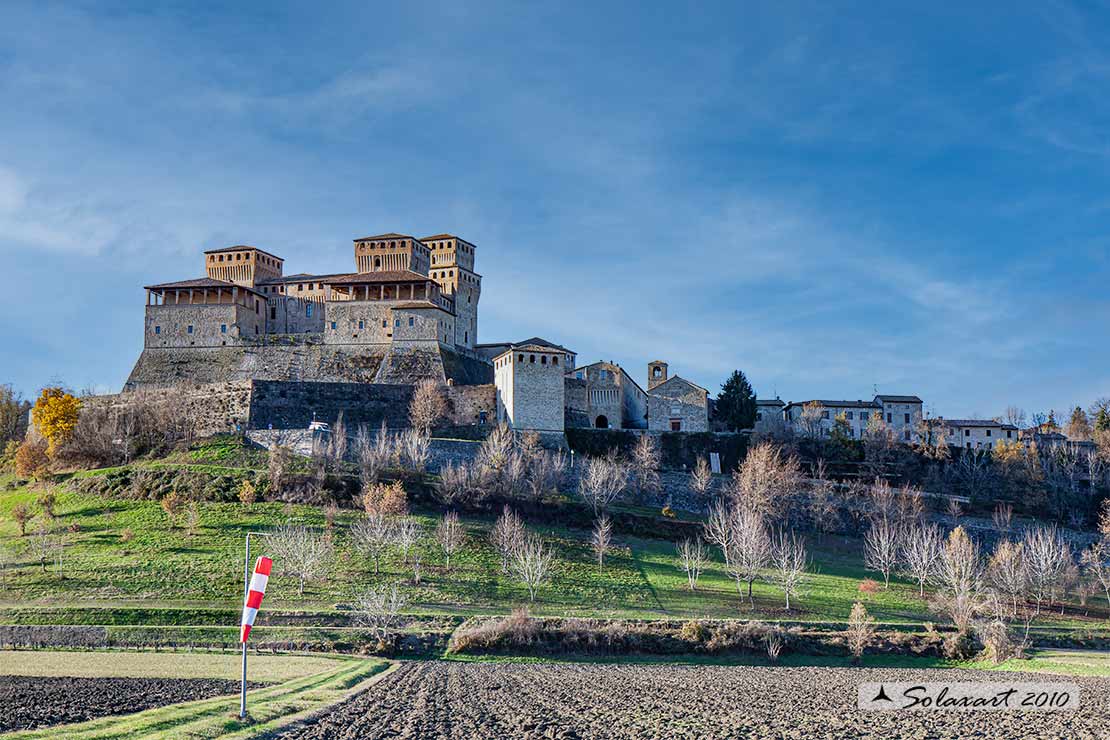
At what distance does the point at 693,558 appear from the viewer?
50.2m

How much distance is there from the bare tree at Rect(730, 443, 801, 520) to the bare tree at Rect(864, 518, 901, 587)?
16.8 feet

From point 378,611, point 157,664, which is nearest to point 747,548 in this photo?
point 378,611

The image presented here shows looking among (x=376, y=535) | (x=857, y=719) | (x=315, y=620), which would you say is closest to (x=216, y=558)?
(x=376, y=535)

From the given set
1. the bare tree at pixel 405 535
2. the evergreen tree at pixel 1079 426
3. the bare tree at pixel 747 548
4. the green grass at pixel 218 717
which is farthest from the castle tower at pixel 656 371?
the green grass at pixel 218 717

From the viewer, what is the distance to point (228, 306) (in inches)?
3110

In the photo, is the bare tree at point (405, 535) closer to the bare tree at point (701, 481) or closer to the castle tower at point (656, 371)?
the bare tree at point (701, 481)

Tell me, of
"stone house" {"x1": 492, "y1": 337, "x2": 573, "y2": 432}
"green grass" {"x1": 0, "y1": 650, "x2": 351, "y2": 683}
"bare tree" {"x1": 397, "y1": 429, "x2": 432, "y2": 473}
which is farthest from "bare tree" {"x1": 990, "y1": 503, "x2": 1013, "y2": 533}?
"green grass" {"x1": 0, "y1": 650, "x2": 351, "y2": 683}

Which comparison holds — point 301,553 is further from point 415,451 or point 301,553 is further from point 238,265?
point 238,265

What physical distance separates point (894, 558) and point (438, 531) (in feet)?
74.6

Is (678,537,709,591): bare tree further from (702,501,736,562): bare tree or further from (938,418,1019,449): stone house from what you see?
(938,418,1019,449): stone house

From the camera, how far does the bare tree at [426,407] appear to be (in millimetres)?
64812

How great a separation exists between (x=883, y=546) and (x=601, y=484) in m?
14.9

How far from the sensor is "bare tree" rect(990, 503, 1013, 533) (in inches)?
2489

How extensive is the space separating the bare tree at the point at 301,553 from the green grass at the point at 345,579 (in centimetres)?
48
